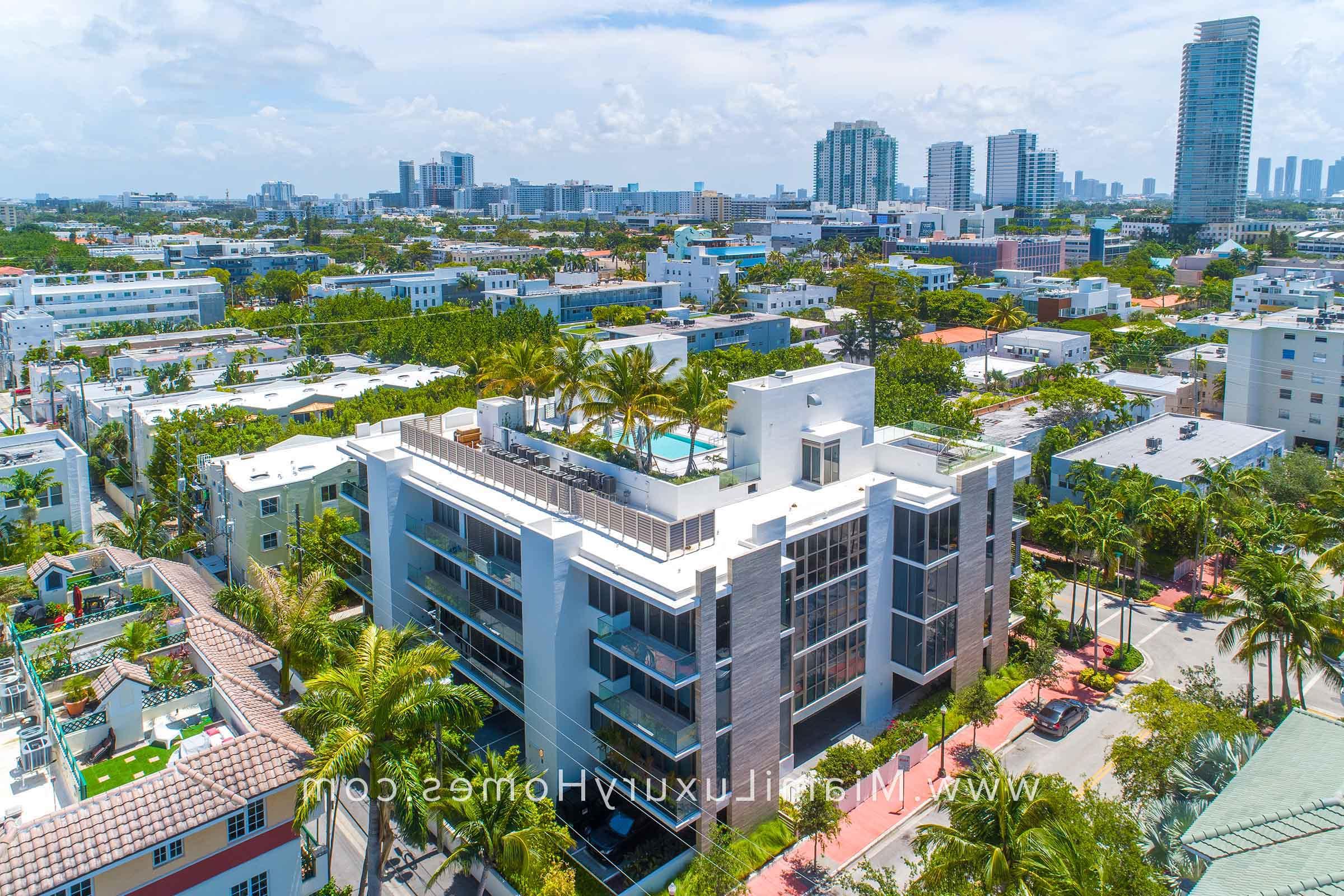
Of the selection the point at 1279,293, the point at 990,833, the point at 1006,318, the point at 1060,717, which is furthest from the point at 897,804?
the point at 1279,293

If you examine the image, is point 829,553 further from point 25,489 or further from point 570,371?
point 25,489

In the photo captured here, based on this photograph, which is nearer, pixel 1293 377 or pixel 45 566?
pixel 45 566

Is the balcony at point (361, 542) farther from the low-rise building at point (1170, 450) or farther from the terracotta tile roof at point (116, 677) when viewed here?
the low-rise building at point (1170, 450)

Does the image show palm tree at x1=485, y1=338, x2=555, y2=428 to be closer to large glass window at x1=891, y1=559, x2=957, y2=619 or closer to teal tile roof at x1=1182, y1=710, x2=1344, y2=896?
large glass window at x1=891, y1=559, x2=957, y2=619

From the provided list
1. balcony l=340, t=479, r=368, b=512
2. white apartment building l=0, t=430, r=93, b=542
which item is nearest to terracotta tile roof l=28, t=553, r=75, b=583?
white apartment building l=0, t=430, r=93, b=542

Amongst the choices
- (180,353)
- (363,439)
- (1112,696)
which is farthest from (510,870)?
(180,353)

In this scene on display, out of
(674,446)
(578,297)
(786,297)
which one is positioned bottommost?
(674,446)

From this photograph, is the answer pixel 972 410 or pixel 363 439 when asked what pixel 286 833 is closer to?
pixel 363 439
